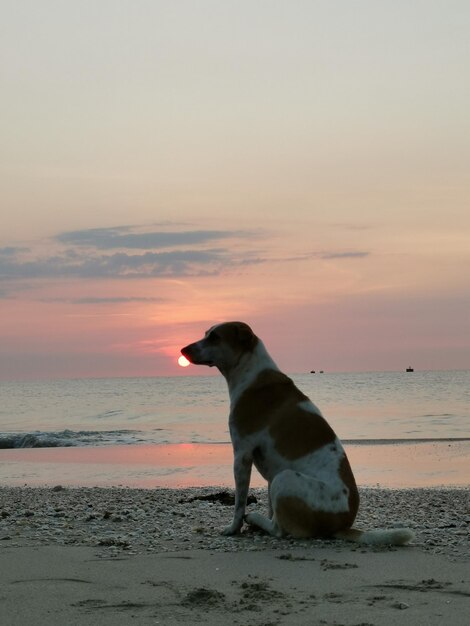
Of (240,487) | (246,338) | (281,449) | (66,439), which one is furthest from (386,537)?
(66,439)

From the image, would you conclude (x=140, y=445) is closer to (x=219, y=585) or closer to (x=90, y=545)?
(x=90, y=545)

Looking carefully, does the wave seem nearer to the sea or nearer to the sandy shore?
the sea

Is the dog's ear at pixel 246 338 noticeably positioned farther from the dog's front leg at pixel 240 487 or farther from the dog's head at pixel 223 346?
the dog's front leg at pixel 240 487

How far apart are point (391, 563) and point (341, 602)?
1242mm

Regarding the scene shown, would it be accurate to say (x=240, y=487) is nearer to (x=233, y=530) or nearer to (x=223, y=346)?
(x=233, y=530)

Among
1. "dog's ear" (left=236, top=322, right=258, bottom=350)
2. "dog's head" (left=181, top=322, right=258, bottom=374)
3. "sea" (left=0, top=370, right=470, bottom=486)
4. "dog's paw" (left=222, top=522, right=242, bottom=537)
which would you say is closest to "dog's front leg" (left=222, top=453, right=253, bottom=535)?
"dog's paw" (left=222, top=522, right=242, bottom=537)

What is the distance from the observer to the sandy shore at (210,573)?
4.51 metres

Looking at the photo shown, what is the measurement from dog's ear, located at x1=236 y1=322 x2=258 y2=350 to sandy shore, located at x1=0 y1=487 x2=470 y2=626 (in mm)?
1729

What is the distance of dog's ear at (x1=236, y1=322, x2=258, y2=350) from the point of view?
25.5 feet

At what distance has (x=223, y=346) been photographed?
7.82m

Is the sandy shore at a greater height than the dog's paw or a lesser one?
greater

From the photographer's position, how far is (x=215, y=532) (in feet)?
25.0

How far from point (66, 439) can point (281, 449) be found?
72.0ft

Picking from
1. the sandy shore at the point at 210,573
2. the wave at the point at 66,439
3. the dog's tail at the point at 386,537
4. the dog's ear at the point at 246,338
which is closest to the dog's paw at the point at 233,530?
the sandy shore at the point at 210,573
